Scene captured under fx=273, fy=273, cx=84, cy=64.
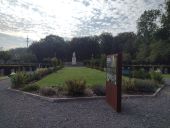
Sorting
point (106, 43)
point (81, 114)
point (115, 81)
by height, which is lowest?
point (81, 114)

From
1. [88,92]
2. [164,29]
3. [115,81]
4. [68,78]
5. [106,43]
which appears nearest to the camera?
[115,81]

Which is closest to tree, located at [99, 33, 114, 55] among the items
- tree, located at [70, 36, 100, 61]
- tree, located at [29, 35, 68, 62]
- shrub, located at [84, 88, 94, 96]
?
tree, located at [70, 36, 100, 61]

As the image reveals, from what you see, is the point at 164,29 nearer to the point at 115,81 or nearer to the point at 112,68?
the point at 112,68

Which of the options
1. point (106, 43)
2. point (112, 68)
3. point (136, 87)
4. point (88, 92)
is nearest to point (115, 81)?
point (112, 68)

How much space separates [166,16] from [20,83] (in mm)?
30363

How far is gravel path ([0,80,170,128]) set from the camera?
6.78 meters

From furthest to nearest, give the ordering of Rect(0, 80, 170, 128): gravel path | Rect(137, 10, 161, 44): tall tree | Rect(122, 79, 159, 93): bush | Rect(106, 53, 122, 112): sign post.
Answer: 1. Rect(137, 10, 161, 44): tall tree
2. Rect(122, 79, 159, 93): bush
3. Rect(106, 53, 122, 112): sign post
4. Rect(0, 80, 170, 128): gravel path

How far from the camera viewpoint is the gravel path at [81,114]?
6.78m

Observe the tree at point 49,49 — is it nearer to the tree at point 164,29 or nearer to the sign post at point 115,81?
the tree at point 164,29

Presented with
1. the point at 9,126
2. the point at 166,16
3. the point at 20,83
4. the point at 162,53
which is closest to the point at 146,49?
the point at 162,53

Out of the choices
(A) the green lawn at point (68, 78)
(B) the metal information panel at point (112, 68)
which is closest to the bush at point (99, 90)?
(B) the metal information panel at point (112, 68)

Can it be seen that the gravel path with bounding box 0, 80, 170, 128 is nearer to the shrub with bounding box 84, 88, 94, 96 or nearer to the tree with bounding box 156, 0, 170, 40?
the shrub with bounding box 84, 88, 94, 96

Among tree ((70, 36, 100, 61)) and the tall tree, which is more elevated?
the tall tree

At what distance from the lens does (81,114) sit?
26.5 ft
